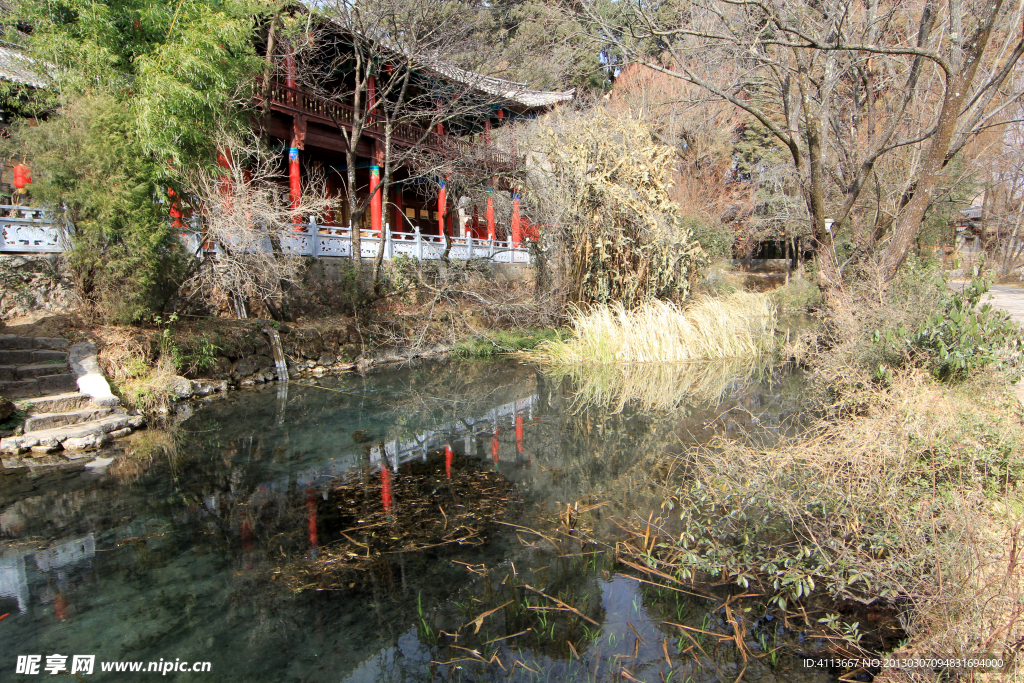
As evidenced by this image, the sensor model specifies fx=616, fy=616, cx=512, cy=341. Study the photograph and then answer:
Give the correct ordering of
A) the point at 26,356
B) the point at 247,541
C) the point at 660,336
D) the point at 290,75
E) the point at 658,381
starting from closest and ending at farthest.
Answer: the point at 247,541 → the point at 26,356 → the point at 658,381 → the point at 660,336 → the point at 290,75

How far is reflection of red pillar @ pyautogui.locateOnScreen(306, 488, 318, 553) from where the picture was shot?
455 cm

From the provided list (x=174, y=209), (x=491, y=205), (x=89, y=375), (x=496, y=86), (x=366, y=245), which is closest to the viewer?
(x=89, y=375)

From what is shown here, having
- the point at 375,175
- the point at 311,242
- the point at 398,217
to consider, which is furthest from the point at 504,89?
the point at 311,242

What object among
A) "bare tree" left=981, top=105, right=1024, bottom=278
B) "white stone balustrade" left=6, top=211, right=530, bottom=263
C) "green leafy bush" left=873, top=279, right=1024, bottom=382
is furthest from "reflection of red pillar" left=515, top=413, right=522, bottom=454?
"bare tree" left=981, top=105, right=1024, bottom=278

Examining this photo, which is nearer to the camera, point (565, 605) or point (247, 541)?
point (565, 605)

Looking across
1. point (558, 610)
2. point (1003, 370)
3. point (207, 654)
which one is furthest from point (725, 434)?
point (207, 654)

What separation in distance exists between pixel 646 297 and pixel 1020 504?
9.64 meters

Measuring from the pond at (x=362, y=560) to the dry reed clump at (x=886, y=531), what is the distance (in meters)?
0.36

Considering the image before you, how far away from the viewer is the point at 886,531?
123 inches

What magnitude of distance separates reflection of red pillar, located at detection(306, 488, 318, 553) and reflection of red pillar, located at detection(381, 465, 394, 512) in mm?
579

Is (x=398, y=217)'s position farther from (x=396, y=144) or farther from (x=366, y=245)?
(x=366, y=245)

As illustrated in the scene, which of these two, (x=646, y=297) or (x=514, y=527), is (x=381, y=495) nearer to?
(x=514, y=527)

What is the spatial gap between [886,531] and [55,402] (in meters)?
8.19

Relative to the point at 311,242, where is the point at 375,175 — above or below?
above
